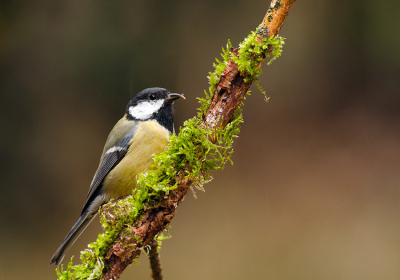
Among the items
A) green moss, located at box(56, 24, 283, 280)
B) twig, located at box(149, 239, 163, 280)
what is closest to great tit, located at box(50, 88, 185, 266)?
twig, located at box(149, 239, 163, 280)

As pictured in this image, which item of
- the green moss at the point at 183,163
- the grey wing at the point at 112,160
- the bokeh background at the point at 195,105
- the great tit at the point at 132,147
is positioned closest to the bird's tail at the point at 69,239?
the great tit at the point at 132,147

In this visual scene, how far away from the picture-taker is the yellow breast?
1.57 metres

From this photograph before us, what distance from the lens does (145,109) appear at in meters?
1.70

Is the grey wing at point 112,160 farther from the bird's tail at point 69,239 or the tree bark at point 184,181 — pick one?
the tree bark at point 184,181

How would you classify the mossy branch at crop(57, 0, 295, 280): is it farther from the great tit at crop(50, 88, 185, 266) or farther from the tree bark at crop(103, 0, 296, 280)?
the great tit at crop(50, 88, 185, 266)

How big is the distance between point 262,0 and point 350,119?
1401 millimetres

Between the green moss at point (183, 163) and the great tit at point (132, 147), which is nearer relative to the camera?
the green moss at point (183, 163)

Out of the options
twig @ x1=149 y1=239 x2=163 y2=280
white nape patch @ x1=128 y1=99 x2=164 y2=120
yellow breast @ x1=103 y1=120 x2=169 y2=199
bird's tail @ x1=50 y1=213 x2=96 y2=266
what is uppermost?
white nape patch @ x1=128 y1=99 x2=164 y2=120

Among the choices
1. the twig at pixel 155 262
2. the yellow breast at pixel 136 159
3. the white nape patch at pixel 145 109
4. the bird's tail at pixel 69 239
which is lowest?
the twig at pixel 155 262

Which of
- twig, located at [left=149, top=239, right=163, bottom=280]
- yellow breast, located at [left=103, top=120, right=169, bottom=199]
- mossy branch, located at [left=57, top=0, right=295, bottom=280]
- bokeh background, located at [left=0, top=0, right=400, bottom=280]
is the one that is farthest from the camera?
bokeh background, located at [left=0, top=0, right=400, bottom=280]

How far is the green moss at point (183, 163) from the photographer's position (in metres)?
1.02

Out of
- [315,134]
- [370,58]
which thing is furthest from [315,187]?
[370,58]

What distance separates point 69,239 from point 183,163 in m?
0.75

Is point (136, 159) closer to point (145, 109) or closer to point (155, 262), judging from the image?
point (145, 109)
